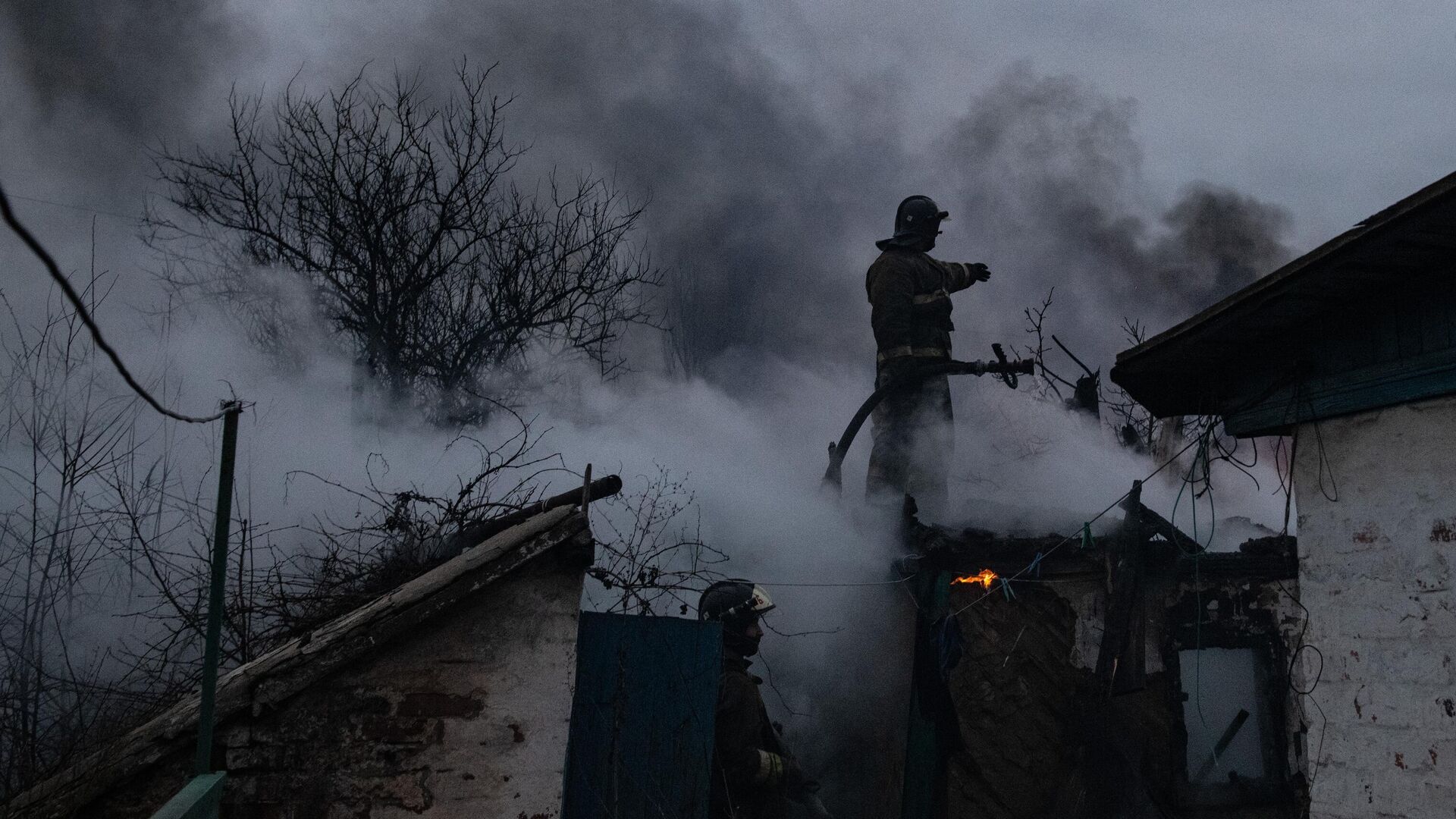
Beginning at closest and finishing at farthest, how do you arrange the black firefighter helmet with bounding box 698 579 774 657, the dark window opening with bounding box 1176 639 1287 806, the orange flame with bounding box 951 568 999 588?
the black firefighter helmet with bounding box 698 579 774 657
the orange flame with bounding box 951 568 999 588
the dark window opening with bounding box 1176 639 1287 806

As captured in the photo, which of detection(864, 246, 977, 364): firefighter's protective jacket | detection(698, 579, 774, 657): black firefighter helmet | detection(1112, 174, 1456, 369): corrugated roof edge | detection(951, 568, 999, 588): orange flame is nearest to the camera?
detection(1112, 174, 1456, 369): corrugated roof edge

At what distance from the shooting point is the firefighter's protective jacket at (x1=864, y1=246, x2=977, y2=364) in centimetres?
1179

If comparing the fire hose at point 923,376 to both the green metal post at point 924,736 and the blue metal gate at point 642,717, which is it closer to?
the green metal post at point 924,736

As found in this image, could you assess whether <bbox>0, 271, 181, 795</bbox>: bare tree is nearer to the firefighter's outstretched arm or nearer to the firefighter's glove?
the firefighter's glove

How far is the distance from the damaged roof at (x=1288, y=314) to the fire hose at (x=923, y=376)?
16.4 ft

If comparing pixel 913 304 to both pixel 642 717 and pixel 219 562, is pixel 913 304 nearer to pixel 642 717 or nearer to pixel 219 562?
pixel 642 717

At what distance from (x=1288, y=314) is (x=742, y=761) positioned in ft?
12.9

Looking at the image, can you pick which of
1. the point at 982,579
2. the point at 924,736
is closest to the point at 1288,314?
the point at 982,579

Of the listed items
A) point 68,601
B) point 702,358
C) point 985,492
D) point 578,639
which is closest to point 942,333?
point 985,492

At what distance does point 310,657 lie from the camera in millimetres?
4590

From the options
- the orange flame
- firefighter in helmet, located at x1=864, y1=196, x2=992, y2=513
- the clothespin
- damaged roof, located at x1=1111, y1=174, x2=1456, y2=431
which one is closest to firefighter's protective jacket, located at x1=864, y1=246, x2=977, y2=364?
firefighter in helmet, located at x1=864, y1=196, x2=992, y2=513

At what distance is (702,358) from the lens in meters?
26.9

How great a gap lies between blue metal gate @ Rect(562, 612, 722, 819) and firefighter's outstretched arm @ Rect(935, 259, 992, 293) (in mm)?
7075

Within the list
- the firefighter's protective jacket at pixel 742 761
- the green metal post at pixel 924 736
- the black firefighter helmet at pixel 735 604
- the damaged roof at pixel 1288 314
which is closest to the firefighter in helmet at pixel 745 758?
the firefighter's protective jacket at pixel 742 761
